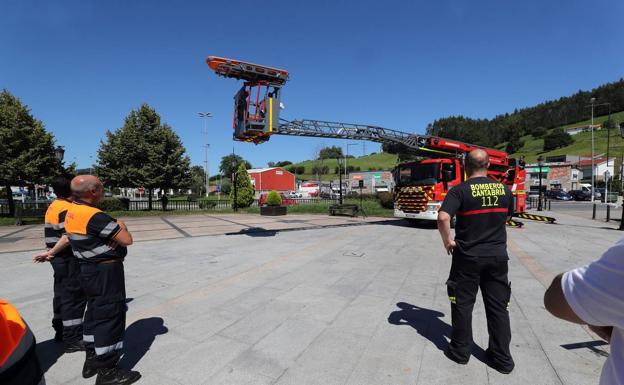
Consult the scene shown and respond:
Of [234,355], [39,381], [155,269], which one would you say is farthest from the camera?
[155,269]

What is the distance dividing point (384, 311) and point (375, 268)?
2.53 metres

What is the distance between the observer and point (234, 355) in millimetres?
3398

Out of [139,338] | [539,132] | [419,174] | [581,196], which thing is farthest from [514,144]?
[139,338]

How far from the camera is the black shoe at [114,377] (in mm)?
2873

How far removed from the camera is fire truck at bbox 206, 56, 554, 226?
968 cm

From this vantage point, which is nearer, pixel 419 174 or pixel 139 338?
pixel 139 338

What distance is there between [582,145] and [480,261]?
12022 cm

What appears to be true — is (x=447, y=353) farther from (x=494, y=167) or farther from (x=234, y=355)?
(x=494, y=167)

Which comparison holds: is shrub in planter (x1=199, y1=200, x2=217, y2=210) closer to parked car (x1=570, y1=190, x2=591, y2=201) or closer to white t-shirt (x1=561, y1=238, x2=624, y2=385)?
white t-shirt (x1=561, y1=238, x2=624, y2=385)

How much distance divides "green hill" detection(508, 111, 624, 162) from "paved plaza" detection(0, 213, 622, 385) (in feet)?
309

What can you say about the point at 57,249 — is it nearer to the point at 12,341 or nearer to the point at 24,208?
the point at 12,341

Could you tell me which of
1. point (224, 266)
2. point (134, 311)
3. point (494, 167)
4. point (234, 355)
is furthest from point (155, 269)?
point (494, 167)

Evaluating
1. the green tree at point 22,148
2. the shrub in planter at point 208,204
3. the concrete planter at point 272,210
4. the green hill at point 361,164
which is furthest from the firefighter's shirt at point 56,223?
the green hill at point 361,164

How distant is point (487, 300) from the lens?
317 cm
